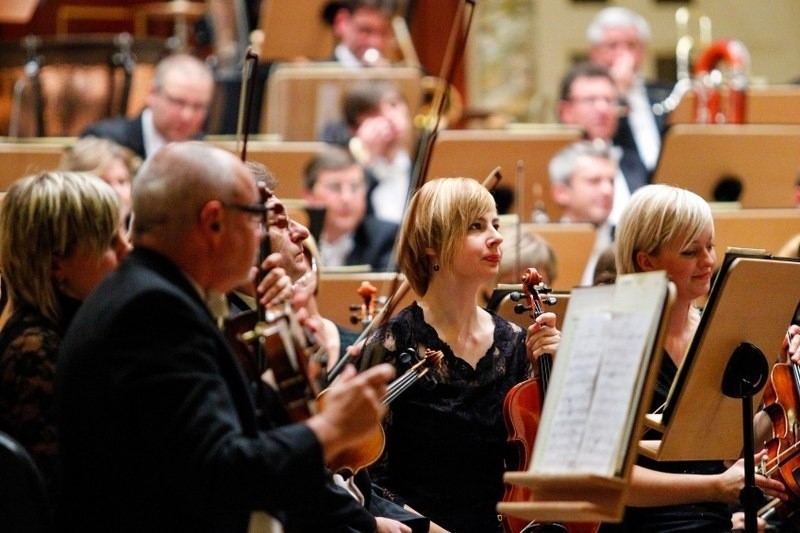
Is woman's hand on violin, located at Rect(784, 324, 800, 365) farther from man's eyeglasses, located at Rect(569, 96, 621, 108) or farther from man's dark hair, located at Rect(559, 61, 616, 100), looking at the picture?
man's dark hair, located at Rect(559, 61, 616, 100)

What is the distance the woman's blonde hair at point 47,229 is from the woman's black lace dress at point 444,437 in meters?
0.74

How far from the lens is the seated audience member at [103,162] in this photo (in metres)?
4.47

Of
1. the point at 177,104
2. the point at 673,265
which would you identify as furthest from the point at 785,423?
the point at 177,104

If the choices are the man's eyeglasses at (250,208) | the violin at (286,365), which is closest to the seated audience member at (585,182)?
the violin at (286,365)

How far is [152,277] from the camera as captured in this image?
205 centimetres

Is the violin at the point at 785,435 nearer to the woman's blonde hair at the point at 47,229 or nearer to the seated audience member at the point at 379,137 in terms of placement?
the woman's blonde hair at the point at 47,229

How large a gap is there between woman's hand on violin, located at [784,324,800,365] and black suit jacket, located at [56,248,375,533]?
1.43 meters

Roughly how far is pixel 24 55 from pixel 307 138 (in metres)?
1.49

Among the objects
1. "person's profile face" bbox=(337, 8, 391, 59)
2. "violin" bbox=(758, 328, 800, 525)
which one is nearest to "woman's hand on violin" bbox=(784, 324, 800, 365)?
"violin" bbox=(758, 328, 800, 525)

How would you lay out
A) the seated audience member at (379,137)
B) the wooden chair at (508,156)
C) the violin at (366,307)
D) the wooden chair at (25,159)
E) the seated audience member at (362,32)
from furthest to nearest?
the seated audience member at (362,32)
the seated audience member at (379,137)
the wooden chair at (508,156)
the wooden chair at (25,159)
the violin at (366,307)

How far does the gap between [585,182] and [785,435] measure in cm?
224

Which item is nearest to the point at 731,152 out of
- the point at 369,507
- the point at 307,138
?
the point at 307,138

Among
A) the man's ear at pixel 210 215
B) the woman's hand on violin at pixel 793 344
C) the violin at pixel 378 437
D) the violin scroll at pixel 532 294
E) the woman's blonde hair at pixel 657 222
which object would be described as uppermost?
the man's ear at pixel 210 215

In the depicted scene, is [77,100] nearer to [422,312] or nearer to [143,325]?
[422,312]
